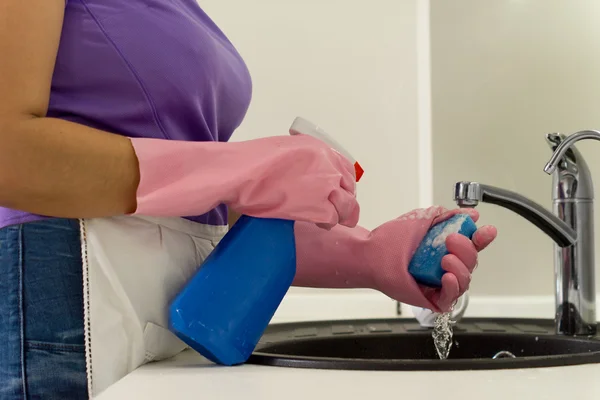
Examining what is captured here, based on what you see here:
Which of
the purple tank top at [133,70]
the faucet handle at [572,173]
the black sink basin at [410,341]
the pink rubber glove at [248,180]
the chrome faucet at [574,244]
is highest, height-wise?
the purple tank top at [133,70]

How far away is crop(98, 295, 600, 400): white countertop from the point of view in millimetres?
522

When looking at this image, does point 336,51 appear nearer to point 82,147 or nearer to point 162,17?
point 162,17

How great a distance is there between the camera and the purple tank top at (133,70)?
65cm

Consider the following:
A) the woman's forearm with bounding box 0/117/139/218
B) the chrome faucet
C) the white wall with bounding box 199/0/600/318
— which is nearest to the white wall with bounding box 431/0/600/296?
the white wall with bounding box 199/0/600/318

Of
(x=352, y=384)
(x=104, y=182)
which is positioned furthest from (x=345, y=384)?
(x=104, y=182)

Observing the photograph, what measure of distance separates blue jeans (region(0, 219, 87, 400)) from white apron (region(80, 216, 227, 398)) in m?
0.01

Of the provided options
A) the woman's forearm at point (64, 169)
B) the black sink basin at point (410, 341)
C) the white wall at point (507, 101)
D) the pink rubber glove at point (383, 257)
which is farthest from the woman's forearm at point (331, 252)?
the white wall at point (507, 101)

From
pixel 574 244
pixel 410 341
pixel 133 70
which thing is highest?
pixel 133 70

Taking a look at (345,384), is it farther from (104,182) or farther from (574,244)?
(574,244)

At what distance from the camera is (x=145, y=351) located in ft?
2.31

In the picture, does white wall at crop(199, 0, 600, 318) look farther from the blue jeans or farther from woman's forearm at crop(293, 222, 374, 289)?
the blue jeans

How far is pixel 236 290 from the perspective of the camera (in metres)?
0.66

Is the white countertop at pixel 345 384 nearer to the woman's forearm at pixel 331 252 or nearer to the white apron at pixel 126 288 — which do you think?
the white apron at pixel 126 288

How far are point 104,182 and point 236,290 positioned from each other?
158 mm
